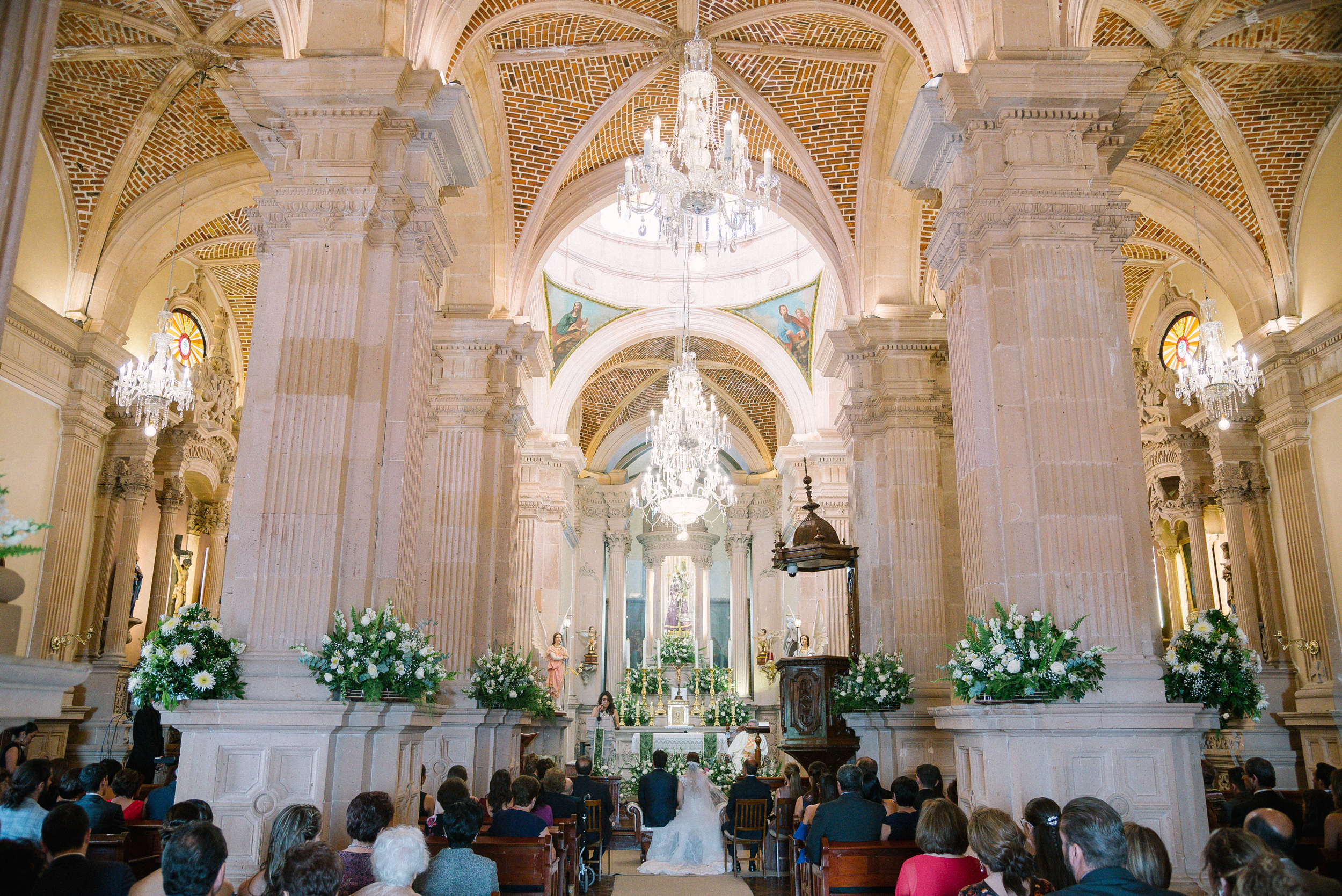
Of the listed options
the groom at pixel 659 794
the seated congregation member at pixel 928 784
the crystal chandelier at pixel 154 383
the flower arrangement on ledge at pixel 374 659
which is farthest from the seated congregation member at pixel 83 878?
the crystal chandelier at pixel 154 383

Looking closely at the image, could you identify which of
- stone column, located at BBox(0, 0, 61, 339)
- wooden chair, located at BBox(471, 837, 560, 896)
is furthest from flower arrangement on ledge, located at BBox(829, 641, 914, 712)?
stone column, located at BBox(0, 0, 61, 339)

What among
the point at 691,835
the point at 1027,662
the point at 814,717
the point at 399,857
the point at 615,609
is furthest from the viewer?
the point at 615,609

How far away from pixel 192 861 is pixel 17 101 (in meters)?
2.46

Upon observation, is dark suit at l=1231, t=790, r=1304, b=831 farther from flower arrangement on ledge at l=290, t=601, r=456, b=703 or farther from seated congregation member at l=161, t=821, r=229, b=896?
seated congregation member at l=161, t=821, r=229, b=896

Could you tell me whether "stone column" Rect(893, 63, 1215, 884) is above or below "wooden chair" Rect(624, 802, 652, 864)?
above

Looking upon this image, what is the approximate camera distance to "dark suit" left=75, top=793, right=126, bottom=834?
18.0 feet

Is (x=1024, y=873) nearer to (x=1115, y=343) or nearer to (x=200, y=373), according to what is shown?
(x=1115, y=343)

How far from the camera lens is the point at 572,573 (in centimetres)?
2466

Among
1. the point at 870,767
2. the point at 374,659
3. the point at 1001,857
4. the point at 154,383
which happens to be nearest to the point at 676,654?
the point at 154,383

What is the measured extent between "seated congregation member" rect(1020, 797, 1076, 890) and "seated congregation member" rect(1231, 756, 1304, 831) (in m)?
1.23

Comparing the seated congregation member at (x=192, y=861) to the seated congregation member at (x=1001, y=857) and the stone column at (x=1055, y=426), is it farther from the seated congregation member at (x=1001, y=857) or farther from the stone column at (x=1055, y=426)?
the stone column at (x=1055, y=426)

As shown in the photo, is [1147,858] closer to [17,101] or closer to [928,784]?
[928,784]

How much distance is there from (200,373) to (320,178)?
33.7 feet

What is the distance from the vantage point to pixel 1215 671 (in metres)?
6.11
